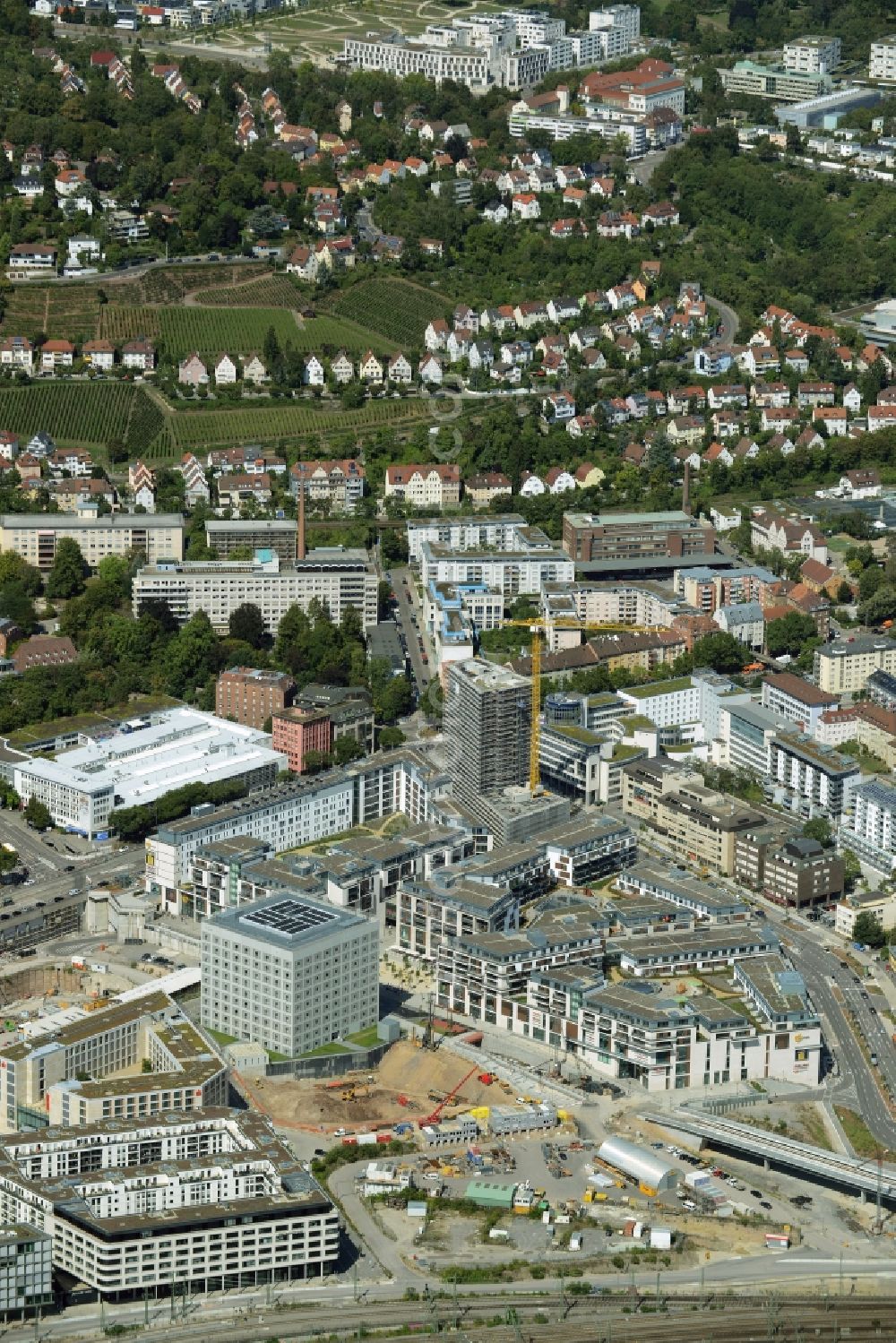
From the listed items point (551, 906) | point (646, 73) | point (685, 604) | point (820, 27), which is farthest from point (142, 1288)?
point (820, 27)

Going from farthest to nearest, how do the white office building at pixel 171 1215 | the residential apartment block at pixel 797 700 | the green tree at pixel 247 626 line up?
the green tree at pixel 247 626 < the residential apartment block at pixel 797 700 < the white office building at pixel 171 1215

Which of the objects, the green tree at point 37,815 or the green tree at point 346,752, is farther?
the green tree at point 346,752

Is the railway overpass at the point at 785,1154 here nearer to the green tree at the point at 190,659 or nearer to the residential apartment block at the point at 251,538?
the green tree at the point at 190,659

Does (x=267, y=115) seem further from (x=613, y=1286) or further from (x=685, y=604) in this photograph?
(x=613, y=1286)

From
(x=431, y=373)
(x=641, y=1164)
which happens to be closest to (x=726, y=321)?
(x=431, y=373)

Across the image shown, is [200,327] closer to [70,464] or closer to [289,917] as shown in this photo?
[70,464]

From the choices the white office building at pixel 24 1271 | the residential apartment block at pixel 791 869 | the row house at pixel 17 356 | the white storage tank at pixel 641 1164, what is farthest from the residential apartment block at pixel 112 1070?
the row house at pixel 17 356

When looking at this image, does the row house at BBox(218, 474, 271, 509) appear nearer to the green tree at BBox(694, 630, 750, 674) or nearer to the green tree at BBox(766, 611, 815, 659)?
the green tree at BBox(694, 630, 750, 674)
